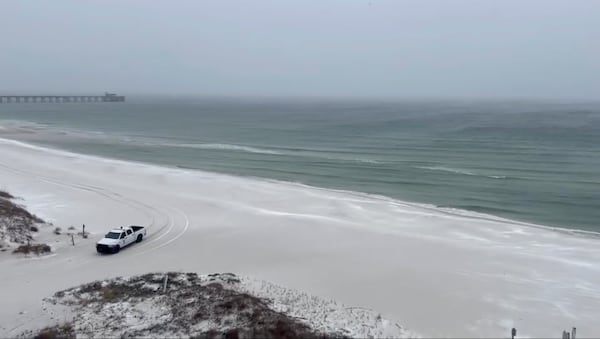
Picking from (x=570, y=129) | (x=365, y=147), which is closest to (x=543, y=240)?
(x=365, y=147)

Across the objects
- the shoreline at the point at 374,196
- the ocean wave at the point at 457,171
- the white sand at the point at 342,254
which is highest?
the ocean wave at the point at 457,171

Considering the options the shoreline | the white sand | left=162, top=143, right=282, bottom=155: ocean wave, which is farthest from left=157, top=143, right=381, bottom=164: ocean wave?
the white sand

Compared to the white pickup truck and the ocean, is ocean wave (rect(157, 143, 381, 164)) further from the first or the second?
the white pickup truck

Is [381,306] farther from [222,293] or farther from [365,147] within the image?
[365,147]

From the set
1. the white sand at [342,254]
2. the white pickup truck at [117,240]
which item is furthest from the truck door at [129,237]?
the white sand at [342,254]

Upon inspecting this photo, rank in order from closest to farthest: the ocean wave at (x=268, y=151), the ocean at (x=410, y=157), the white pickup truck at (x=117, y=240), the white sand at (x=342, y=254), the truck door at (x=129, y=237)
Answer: the white sand at (x=342, y=254) → the white pickup truck at (x=117, y=240) → the truck door at (x=129, y=237) → the ocean at (x=410, y=157) → the ocean wave at (x=268, y=151)

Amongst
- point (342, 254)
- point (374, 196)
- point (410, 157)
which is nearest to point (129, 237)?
point (342, 254)

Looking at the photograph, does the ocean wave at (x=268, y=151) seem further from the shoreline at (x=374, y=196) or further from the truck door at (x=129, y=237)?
the truck door at (x=129, y=237)
